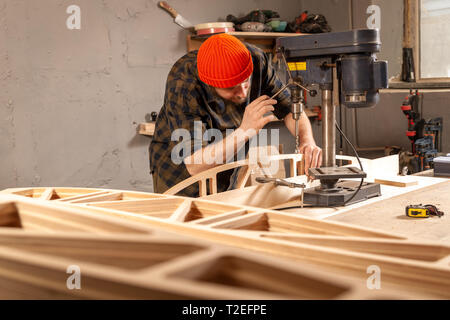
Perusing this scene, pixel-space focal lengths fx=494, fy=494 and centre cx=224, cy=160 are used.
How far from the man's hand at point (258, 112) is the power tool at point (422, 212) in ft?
2.49

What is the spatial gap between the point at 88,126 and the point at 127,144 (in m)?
0.42

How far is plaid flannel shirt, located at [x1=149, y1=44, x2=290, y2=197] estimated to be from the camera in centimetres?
262

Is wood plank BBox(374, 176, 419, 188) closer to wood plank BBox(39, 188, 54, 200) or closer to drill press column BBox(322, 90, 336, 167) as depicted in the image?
drill press column BBox(322, 90, 336, 167)

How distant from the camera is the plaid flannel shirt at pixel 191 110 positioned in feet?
8.59

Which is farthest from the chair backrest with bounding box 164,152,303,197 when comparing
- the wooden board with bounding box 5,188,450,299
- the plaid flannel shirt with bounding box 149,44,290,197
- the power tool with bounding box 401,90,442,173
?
the power tool with bounding box 401,90,442,173

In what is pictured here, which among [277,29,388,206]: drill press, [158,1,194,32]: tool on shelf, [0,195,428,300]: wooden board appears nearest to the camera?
[0,195,428,300]: wooden board

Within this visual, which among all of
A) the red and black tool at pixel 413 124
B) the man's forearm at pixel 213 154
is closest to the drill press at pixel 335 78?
the man's forearm at pixel 213 154

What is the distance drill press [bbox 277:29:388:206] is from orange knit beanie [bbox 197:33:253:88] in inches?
11.1

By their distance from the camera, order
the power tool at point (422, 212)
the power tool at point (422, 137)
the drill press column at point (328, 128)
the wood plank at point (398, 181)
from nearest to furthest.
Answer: the power tool at point (422, 212), the drill press column at point (328, 128), the wood plank at point (398, 181), the power tool at point (422, 137)

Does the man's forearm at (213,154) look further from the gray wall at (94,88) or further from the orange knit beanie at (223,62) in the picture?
the gray wall at (94,88)

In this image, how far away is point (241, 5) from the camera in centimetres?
549
